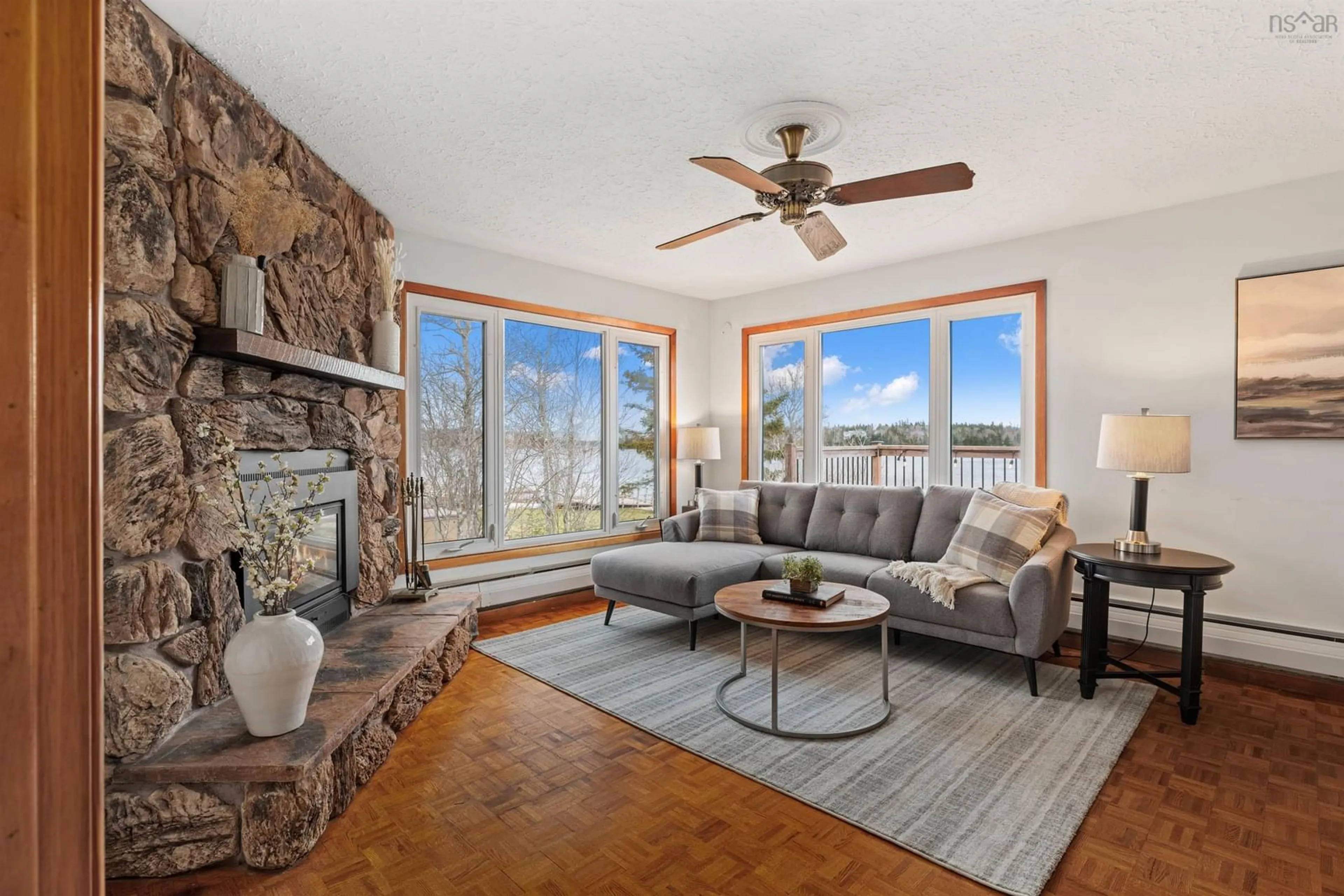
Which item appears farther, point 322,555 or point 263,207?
point 322,555

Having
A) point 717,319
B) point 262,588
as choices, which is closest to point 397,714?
point 262,588

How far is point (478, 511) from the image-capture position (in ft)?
14.9

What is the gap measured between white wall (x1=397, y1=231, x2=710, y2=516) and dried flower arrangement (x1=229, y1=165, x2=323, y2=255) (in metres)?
1.33

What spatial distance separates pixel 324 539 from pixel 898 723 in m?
2.71

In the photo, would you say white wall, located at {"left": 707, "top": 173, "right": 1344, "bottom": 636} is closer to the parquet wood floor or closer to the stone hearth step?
the parquet wood floor

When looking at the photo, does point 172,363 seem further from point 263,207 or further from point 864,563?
point 864,563

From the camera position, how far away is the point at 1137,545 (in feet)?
10.4

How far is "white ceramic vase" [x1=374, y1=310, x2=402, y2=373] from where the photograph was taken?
3518 millimetres

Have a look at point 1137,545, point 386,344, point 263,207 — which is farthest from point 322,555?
point 1137,545

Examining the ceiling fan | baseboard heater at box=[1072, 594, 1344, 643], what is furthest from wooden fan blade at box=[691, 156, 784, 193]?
baseboard heater at box=[1072, 594, 1344, 643]

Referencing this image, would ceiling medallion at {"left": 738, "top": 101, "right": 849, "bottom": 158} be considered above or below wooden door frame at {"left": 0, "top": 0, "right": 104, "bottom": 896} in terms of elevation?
above

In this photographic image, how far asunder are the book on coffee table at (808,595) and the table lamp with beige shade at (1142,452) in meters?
1.42

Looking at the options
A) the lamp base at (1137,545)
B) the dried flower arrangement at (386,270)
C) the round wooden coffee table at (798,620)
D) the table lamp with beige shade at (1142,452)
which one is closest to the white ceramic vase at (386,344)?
the dried flower arrangement at (386,270)

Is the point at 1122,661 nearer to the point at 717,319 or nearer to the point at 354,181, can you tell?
the point at 717,319
